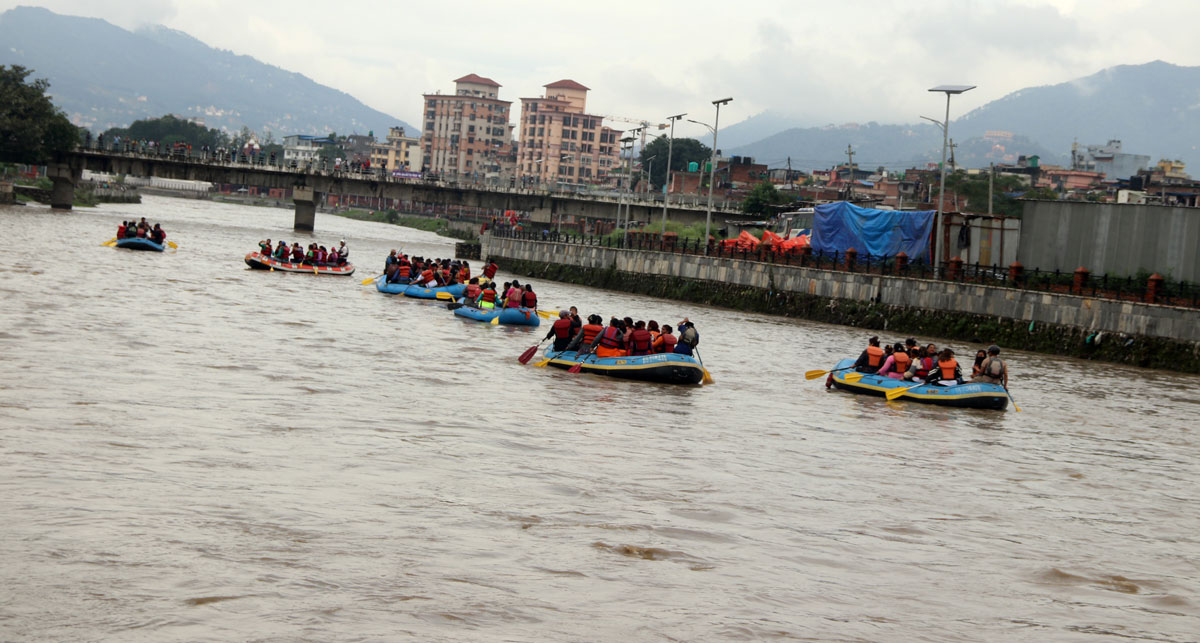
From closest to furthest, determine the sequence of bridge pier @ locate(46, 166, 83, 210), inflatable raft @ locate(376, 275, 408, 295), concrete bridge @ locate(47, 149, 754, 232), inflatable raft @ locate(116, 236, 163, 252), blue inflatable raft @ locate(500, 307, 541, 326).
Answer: blue inflatable raft @ locate(500, 307, 541, 326), inflatable raft @ locate(376, 275, 408, 295), inflatable raft @ locate(116, 236, 163, 252), concrete bridge @ locate(47, 149, 754, 232), bridge pier @ locate(46, 166, 83, 210)

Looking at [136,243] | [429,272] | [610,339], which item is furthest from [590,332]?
[136,243]

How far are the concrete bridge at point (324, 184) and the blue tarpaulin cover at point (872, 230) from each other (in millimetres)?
40747

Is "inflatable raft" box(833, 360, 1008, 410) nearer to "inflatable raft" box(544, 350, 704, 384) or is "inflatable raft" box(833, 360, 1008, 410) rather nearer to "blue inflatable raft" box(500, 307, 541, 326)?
"inflatable raft" box(544, 350, 704, 384)

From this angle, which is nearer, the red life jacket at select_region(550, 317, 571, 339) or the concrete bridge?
the red life jacket at select_region(550, 317, 571, 339)

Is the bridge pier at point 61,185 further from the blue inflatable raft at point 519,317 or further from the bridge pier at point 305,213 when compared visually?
the blue inflatable raft at point 519,317

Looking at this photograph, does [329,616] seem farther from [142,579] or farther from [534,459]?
[534,459]

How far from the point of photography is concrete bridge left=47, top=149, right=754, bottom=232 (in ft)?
322

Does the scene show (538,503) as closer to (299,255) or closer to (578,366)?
(578,366)

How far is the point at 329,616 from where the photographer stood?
10016 mm

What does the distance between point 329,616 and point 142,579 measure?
1.86m

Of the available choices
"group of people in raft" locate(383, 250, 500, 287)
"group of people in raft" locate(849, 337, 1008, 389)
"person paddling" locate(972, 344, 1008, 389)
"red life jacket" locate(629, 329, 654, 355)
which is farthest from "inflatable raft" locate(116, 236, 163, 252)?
"person paddling" locate(972, 344, 1008, 389)

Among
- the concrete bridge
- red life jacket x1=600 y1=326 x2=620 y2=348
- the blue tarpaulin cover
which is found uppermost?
the concrete bridge

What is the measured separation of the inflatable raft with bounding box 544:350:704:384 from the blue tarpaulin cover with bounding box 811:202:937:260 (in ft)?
81.7

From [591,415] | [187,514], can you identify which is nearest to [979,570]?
[187,514]
